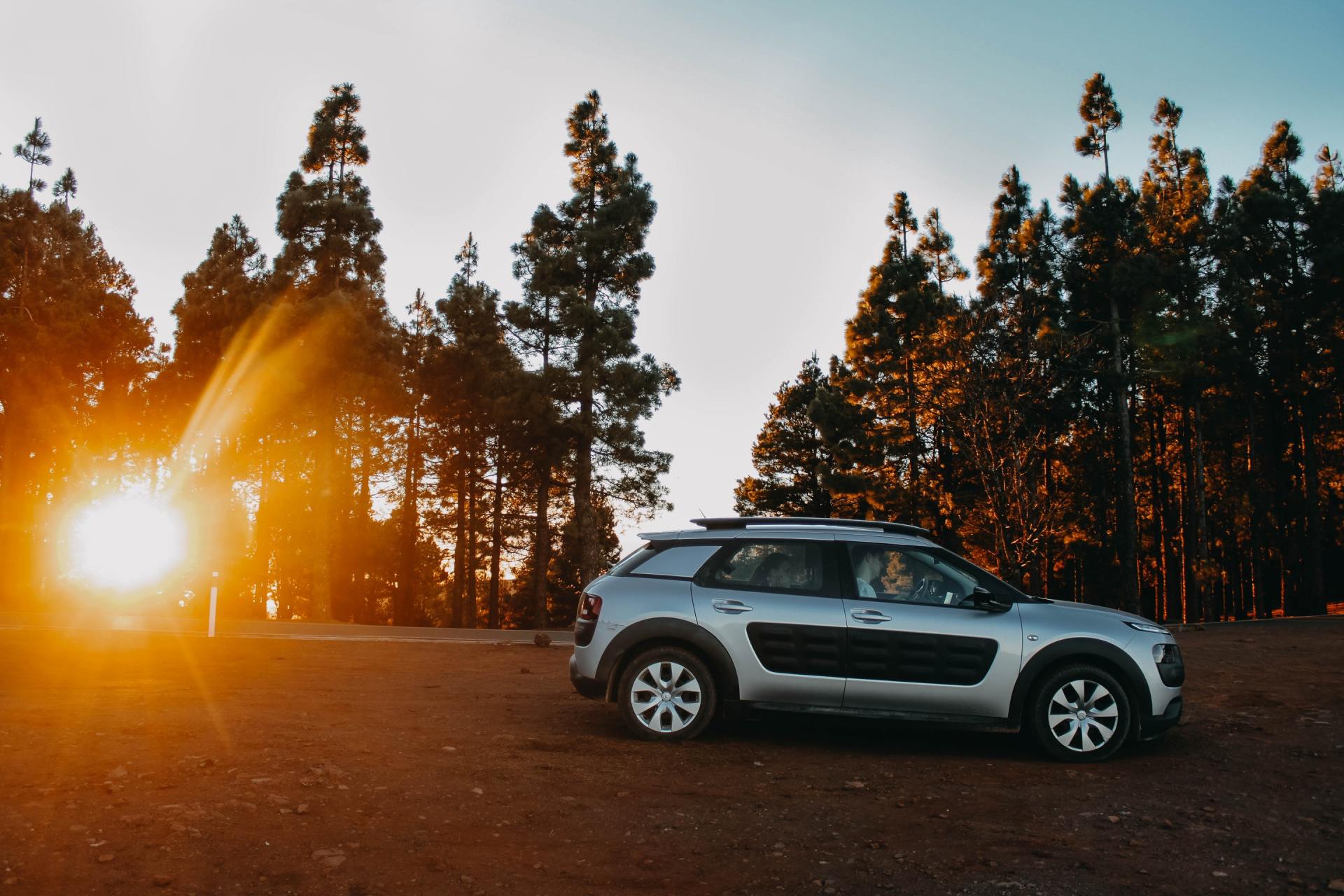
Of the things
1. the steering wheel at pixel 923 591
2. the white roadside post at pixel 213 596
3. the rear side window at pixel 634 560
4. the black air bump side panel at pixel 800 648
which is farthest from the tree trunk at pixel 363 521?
the steering wheel at pixel 923 591

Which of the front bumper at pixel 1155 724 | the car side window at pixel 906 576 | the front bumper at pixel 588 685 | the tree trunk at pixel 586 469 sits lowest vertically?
the front bumper at pixel 1155 724

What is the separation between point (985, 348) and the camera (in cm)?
2792

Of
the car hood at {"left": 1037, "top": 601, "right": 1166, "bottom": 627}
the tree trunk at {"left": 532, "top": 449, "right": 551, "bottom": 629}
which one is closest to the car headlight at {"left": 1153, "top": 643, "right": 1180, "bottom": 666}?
the car hood at {"left": 1037, "top": 601, "right": 1166, "bottom": 627}

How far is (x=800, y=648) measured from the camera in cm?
785

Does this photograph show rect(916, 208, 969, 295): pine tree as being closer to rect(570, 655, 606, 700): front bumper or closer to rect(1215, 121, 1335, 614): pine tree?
rect(1215, 121, 1335, 614): pine tree

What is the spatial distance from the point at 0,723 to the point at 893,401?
35.5 metres

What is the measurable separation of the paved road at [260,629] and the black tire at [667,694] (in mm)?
11260

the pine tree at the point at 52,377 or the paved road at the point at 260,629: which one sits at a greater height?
the pine tree at the point at 52,377

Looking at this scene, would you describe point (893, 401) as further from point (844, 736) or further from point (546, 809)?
point (546, 809)

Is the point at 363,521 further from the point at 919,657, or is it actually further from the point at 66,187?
the point at 919,657

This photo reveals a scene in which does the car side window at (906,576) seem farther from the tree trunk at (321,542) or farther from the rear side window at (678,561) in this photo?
the tree trunk at (321,542)

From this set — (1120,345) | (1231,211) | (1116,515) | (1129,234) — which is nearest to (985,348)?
(1120,345)

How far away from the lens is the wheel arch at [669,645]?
26.1 ft

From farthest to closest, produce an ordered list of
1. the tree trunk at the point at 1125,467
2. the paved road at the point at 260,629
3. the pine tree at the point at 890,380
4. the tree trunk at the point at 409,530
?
1. the tree trunk at the point at 409,530
2. the pine tree at the point at 890,380
3. the tree trunk at the point at 1125,467
4. the paved road at the point at 260,629
